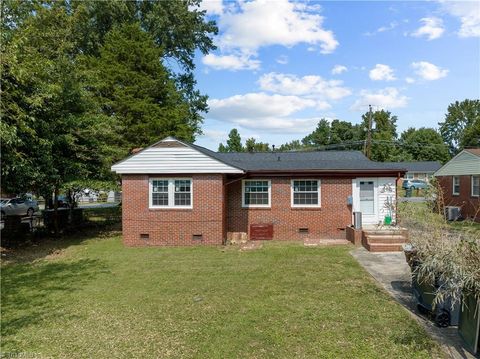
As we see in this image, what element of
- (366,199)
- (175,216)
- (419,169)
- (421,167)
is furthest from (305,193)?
(421,167)

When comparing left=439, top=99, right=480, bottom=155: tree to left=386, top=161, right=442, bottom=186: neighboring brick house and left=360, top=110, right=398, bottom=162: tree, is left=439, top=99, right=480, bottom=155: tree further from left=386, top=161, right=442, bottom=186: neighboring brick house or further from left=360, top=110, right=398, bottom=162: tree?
left=386, top=161, right=442, bottom=186: neighboring brick house

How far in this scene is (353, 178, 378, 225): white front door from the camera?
14609 millimetres

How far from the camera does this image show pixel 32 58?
11.5m

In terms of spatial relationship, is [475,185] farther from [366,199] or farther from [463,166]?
[366,199]

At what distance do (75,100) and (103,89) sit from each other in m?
7.43

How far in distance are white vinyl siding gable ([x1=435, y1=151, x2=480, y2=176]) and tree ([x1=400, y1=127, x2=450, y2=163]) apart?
37246 millimetres

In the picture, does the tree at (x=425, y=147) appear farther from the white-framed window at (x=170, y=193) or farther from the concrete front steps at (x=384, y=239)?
the white-framed window at (x=170, y=193)

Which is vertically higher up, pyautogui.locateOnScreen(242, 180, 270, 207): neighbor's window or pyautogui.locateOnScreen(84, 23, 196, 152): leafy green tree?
pyautogui.locateOnScreen(84, 23, 196, 152): leafy green tree

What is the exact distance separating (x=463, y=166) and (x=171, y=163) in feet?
62.7

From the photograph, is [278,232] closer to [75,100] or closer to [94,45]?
[75,100]

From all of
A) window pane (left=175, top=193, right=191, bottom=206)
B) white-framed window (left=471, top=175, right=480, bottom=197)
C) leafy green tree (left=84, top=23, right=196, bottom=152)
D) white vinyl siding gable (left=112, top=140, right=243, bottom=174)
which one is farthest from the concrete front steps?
leafy green tree (left=84, top=23, right=196, bottom=152)

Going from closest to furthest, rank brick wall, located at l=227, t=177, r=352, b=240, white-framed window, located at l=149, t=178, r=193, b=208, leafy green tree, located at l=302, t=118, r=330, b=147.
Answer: white-framed window, located at l=149, t=178, r=193, b=208, brick wall, located at l=227, t=177, r=352, b=240, leafy green tree, located at l=302, t=118, r=330, b=147

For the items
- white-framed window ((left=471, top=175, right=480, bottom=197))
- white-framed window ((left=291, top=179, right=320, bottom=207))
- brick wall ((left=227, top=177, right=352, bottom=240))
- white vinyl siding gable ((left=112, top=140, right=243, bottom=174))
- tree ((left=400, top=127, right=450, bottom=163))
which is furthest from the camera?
tree ((left=400, top=127, right=450, bottom=163))

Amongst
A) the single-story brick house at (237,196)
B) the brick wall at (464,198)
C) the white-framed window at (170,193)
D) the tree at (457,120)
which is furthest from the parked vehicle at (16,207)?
the tree at (457,120)
